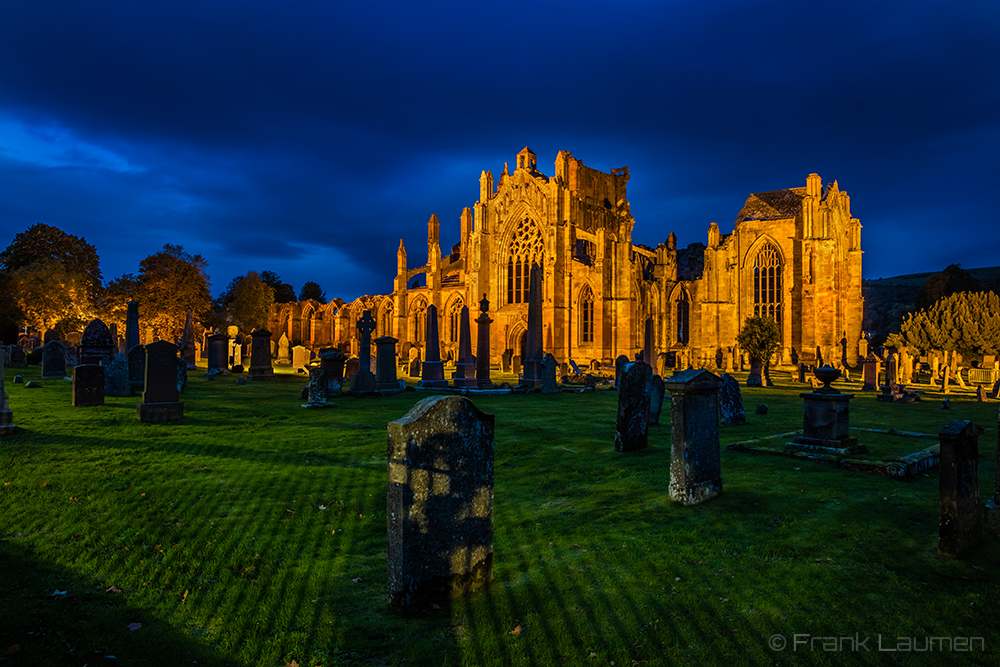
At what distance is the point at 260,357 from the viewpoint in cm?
2230

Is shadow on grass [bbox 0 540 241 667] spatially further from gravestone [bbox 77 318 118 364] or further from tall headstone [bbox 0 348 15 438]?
gravestone [bbox 77 318 118 364]

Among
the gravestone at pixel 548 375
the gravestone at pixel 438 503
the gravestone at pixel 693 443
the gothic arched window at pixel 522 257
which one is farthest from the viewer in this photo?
the gothic arched window at pixel 522 257

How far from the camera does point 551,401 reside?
17219 mm

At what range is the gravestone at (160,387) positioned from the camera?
11047mm

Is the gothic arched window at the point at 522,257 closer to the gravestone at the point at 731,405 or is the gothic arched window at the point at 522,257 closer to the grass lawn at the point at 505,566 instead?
the gravestone at the point at 731,405

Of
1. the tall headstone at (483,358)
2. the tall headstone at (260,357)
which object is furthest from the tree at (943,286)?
the tall headstone at (260,357)

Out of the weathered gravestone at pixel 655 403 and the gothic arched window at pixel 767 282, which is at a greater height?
the gothic arched window at pixel 767 282

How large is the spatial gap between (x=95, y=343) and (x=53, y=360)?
5.24m

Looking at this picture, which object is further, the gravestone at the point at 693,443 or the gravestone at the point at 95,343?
the gravestone at the point at 95,343

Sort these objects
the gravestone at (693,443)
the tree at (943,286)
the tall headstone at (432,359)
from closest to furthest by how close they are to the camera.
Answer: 1. the gravestone at (693,443)
2. the tall headstone at (432,359)
3. the tree at (943,286)

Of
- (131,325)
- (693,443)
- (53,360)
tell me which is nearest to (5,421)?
(693,443)

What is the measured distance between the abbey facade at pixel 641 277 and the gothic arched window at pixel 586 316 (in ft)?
0.27

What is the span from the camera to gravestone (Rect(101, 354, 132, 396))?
14852mm

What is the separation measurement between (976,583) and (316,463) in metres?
7.64
